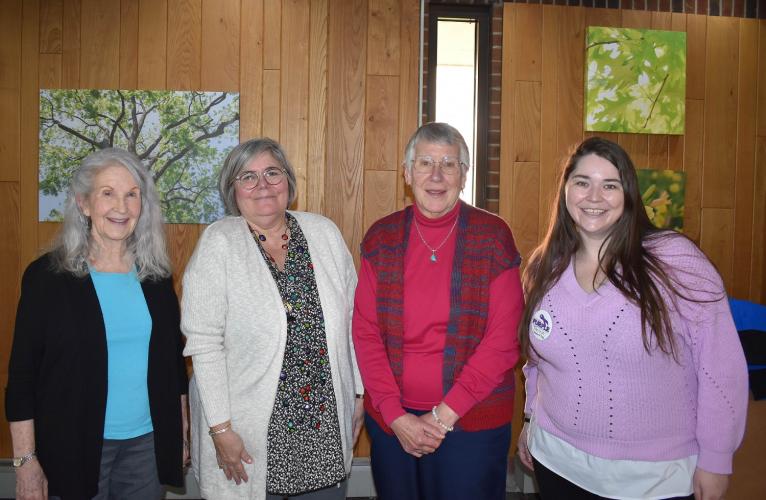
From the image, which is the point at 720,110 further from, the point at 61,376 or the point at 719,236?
the point at 61,376

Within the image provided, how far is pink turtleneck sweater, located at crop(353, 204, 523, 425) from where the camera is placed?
1741 mm

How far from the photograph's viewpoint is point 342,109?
3154 millimetres

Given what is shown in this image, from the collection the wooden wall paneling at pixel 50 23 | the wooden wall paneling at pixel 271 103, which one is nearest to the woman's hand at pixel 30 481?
the wooden wall paneling at pixel 271 103

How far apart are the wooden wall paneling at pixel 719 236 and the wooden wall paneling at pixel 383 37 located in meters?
2.08

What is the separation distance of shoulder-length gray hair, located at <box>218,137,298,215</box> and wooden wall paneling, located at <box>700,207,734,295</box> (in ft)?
8.81

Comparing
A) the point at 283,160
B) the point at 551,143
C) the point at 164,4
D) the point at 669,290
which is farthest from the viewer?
the point at 551,143

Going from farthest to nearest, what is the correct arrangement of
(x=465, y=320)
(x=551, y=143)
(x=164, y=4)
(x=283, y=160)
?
(x=551, y=143), (x=164, y=4), (x=283, y=160), (x=465, y=320)

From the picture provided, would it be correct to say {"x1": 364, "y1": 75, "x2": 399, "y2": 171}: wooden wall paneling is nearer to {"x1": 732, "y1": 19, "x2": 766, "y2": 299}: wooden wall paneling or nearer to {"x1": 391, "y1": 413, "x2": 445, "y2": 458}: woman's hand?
{"x1": 391, "y1": 413, "x2": 445, "y2": 458}: woman's hand

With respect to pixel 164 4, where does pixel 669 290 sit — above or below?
below

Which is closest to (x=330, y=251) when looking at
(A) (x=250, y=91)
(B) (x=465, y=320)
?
(B) (x=465, y=320)

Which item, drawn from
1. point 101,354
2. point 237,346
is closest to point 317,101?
point 237,346

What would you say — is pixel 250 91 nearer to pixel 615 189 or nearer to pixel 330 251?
pixel 330 251

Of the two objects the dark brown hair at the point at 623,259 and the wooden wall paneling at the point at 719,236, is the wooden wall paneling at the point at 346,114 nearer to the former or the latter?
the dark brown hair at the point at 623,259

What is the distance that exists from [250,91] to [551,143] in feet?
5.72
